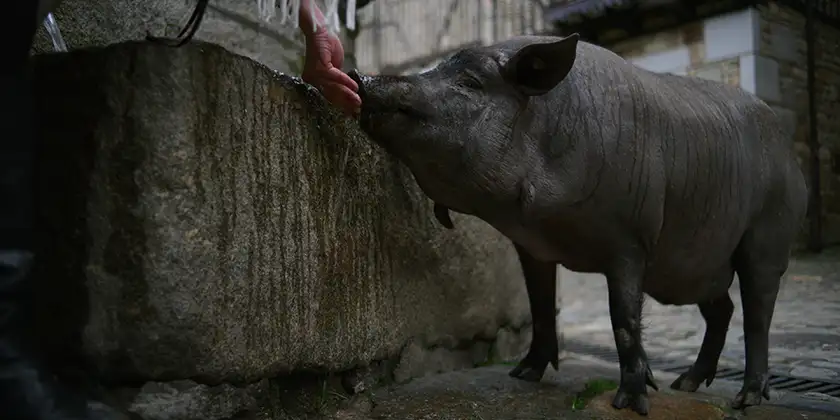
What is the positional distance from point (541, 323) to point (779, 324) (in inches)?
89.0

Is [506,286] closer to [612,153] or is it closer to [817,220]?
[612,153]

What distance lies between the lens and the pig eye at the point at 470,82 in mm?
1629

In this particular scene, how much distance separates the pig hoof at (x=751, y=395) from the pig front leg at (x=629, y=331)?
47 centimetres

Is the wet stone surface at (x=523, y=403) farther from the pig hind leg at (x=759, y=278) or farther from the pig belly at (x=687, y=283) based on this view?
the pig belly at (x=687, y=283)

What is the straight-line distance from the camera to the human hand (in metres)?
1.74

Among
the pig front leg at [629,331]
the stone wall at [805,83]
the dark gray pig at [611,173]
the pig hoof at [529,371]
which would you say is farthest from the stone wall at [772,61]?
the pig front leg at [629,331]

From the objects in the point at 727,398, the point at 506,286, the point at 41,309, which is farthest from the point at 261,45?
the point at 727,398

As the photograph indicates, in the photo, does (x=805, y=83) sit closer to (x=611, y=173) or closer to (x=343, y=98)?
(x=611, y=173)

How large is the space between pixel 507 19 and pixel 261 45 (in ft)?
15.2

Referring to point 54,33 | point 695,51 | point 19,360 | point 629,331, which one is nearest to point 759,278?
point 629,331

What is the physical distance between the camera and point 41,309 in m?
1.34

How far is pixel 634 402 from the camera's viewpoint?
6.02ft

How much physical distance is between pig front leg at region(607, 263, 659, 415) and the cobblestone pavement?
552 mm

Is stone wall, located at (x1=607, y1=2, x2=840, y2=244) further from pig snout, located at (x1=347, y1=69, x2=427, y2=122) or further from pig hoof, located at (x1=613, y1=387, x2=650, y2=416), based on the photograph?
pig snout, located at (x1=347, y1=69, x2=427, y2=122)
